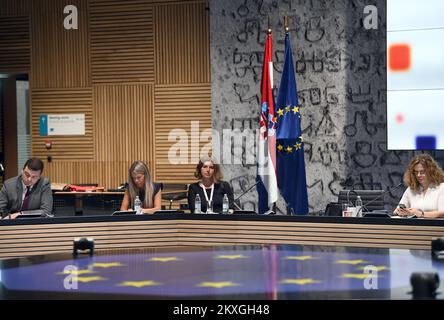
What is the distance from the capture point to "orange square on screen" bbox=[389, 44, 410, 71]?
9148 millimetres

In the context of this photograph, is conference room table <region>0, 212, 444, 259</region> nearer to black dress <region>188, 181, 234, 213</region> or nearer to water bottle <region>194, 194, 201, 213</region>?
water bottle <region>194, 194, 201, 213</region>

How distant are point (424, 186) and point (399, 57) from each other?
118 inches

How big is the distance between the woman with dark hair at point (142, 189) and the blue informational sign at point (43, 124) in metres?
4.42

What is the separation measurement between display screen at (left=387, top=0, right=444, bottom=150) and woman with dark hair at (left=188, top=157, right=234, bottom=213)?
296 cm

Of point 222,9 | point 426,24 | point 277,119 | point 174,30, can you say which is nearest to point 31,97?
point 174,30

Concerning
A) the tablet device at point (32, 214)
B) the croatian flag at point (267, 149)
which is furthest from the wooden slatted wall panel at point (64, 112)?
the tablet device at point (32, 214)

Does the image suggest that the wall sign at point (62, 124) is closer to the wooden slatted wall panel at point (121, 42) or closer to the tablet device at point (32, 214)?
the wooden slatted wall panel at point (121, 42)

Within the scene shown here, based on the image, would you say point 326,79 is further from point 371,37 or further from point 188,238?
point 188,238

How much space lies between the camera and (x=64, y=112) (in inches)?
438

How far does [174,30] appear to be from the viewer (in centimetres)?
1066

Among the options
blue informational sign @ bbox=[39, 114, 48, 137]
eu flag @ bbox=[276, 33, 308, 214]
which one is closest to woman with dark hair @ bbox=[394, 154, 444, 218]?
eu flag @ bbox=[276, 33, 308, 214]

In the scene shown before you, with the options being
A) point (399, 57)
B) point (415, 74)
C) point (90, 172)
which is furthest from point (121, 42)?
point (415, 74)

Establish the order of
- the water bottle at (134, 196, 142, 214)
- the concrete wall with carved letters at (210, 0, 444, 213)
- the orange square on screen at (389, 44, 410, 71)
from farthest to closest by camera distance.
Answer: the concrete wall with carved letters at (210, 0, 444, 213), the orange square on screen at (389, 44, 410, 71), the water bottle at (134, 196, 142, 214)

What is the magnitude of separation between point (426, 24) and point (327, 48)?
53.3 inches
